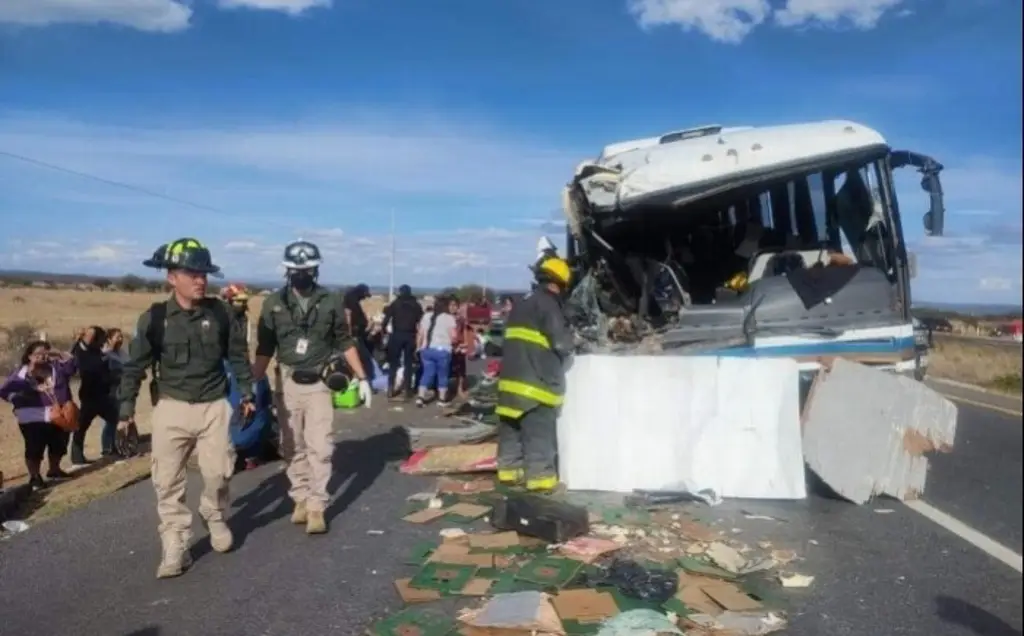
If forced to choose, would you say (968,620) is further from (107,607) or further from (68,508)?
(68,508)

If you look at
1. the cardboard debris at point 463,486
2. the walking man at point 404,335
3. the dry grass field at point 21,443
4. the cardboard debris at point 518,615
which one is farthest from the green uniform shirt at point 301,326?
the walking man at point 404,335

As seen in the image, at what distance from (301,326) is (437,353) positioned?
6575 millimetres

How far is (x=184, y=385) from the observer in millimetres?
5504

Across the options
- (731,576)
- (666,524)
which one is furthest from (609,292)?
(731,576)

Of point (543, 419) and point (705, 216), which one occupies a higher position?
point (705, 216)

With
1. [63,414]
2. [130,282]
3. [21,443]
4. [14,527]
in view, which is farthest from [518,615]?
[21,443]

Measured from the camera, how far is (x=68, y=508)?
271 inches

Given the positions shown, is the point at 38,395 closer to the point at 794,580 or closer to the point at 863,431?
the point at 794,580

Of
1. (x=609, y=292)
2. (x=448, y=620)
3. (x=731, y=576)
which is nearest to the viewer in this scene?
(x=448, y=620)

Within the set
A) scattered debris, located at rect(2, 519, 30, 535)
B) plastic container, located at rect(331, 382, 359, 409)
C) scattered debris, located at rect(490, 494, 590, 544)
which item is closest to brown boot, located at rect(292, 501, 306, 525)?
scattered debris, located at rect(490, 494, 590, 544)

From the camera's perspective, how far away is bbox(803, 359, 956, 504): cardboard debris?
6.80m

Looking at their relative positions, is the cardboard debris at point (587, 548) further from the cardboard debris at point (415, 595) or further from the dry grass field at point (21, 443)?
the dry grass field at point (21, 443)

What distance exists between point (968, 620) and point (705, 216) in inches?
213

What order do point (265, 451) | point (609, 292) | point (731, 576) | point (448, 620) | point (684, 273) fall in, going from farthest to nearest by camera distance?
point (609, 292) → point (684, 273) → point (265, 451) → point (731, 576) → point (448, 620)
